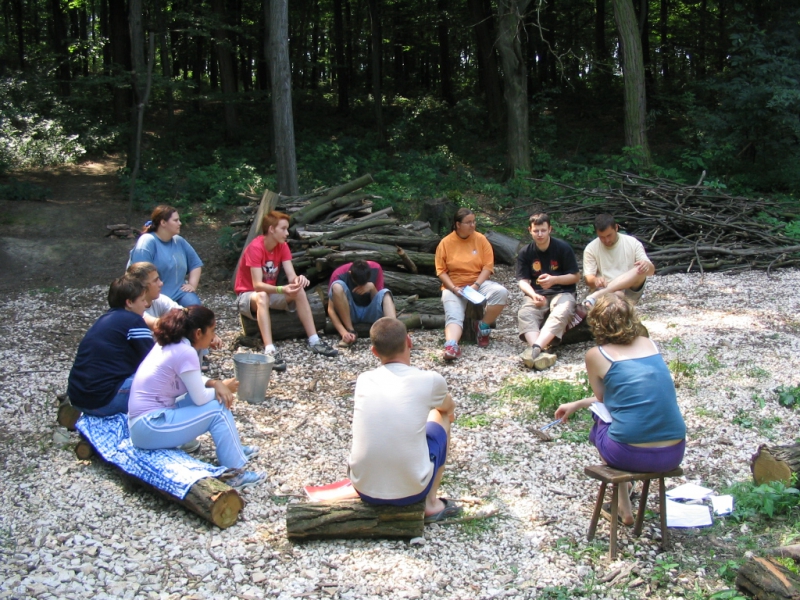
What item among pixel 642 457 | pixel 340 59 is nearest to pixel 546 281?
pixel 642 457

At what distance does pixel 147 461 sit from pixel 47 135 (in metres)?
15.2

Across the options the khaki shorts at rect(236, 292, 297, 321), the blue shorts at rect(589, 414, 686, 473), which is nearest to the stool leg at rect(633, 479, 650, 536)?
the blue shorts at rect(589, 414, 686, 473)

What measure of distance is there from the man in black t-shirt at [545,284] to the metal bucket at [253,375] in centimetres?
231

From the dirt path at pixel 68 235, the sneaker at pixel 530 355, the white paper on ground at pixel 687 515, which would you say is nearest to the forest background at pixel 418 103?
the dirt path at pixel 68 235

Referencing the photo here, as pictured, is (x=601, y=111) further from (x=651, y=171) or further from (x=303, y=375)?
(x=303, y=375)

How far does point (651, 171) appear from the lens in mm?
13461

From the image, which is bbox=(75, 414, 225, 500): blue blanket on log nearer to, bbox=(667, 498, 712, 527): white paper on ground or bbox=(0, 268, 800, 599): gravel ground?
bbox=(0, 268, 800, 599): gravel ground

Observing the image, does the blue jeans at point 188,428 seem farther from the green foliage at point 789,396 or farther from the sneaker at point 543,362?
the green foliage at point 789,396

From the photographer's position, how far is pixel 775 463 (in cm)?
400

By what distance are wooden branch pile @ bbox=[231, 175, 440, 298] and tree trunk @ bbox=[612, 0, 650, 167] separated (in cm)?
703

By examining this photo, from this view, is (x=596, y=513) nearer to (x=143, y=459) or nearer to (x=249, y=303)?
(x=143, y=459)

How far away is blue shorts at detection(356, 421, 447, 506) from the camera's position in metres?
3.66

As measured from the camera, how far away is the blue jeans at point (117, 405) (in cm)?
454

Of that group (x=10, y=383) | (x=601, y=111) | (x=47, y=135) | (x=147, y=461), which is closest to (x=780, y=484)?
(x=147, y=461)
